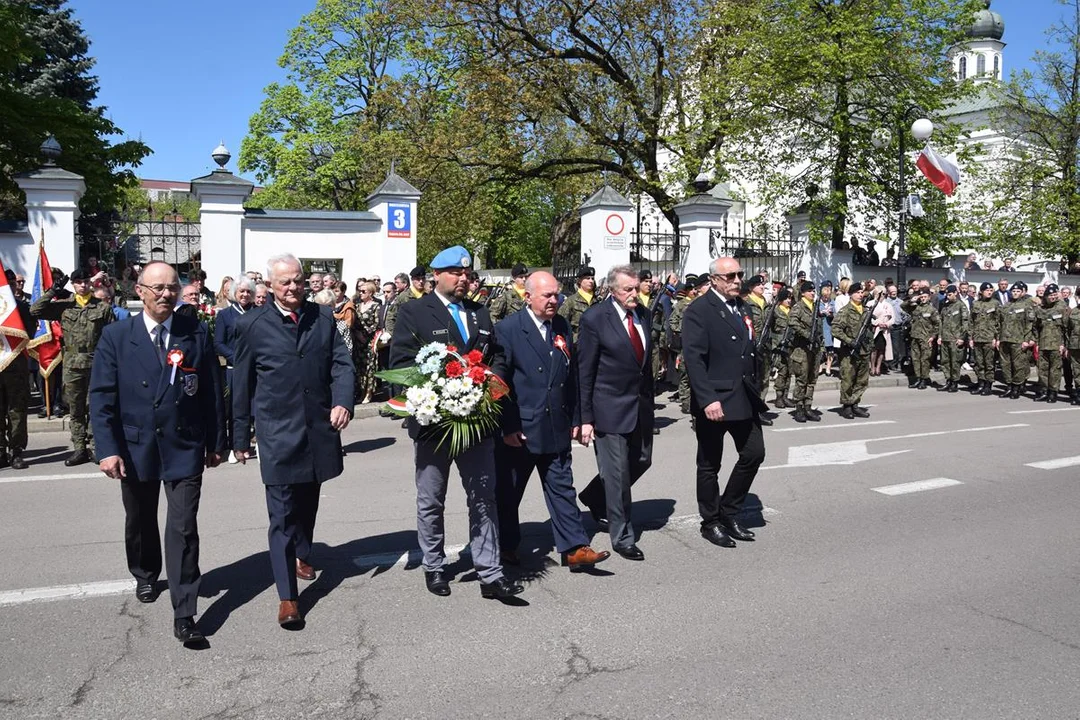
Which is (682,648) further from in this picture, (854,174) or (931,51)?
(931,51)

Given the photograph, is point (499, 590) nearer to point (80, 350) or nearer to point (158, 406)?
point (158, 406)

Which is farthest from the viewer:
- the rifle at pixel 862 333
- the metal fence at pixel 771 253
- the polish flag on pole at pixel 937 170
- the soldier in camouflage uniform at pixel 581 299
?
the metal fence at pixel 771 253

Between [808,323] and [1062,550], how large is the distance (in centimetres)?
644

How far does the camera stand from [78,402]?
9422mm

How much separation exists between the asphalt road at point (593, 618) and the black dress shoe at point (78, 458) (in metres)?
1.02

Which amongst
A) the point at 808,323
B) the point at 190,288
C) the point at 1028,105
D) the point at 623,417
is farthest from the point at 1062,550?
the point at 1028,105

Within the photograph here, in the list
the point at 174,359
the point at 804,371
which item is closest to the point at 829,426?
the point at 804,371

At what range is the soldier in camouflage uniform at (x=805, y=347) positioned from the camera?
12.7 metres

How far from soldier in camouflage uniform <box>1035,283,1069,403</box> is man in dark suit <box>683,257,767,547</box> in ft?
35.5

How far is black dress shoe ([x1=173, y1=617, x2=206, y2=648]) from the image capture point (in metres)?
4.63

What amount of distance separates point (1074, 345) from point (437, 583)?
1324 centimetres

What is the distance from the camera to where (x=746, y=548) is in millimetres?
6473

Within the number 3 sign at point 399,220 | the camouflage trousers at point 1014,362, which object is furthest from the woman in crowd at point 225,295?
the camouflage trousers at point 1014,362

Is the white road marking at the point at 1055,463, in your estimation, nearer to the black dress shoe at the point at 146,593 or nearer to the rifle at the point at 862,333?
the rifle at the point at 862,333
